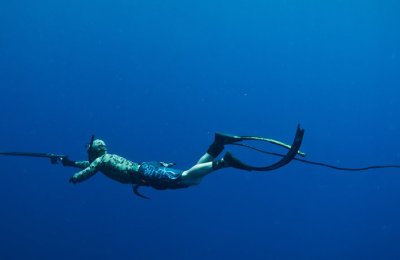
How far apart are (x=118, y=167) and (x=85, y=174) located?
487 millimetres

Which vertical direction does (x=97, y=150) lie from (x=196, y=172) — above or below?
above

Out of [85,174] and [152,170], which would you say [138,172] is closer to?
[152,170]

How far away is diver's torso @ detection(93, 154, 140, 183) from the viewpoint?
4973 millimetres

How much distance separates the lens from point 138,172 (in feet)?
16.2

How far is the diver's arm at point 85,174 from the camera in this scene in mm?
4664

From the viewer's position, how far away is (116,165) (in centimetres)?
498

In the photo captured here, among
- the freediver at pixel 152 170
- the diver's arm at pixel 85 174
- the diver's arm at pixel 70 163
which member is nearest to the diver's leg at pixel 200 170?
the freediver at pixel 152 170

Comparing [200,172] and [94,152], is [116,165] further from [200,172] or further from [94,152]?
[200,172]

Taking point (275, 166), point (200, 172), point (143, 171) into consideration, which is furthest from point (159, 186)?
point (275, 166)

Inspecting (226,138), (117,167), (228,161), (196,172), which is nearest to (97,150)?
(117,167)

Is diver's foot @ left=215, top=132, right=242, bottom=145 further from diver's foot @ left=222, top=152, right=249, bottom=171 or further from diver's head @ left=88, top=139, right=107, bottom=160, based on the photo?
diver's head @ left=88, top=139, right=107, bottom=160

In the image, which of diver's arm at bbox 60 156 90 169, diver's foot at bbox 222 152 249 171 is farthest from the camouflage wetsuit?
diver's foot at bbox 222 152 249 171

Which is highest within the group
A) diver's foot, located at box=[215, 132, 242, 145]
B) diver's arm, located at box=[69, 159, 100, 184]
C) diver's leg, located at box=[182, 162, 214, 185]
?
diver's foot, located at box=[215, 132, 242, 145]

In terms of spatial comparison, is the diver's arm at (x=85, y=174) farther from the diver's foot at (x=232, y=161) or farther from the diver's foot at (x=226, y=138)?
the diver's foot at (x=232, y=161)
